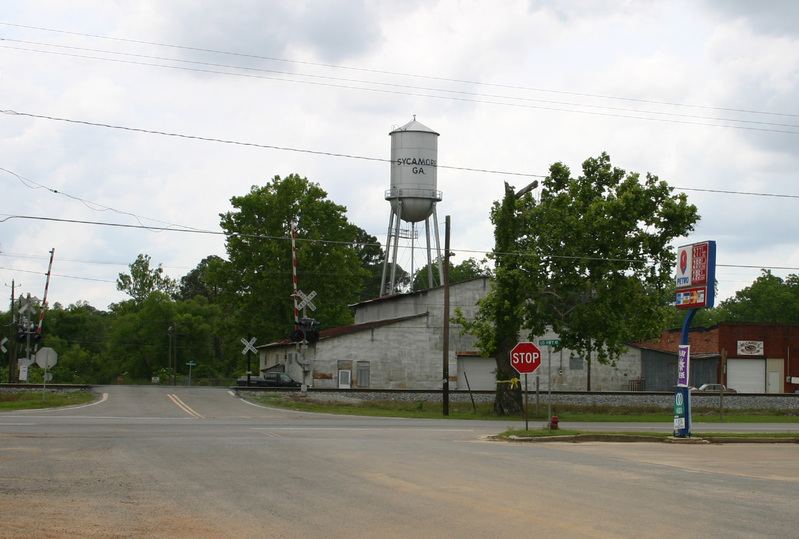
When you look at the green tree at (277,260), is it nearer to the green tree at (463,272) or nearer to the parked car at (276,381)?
the parked car at (276,381)

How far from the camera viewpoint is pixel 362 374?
53281 mm

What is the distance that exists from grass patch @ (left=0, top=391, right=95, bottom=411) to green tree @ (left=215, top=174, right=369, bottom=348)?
22.4 meters

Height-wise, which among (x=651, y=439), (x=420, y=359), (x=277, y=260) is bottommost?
(x=651, y=439)

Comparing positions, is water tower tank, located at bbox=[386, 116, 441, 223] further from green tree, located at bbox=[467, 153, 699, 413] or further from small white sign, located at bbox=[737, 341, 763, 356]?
small white sign, located at bbox=[737, 341, 763, 356]

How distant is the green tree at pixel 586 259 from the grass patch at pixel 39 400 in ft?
61.0

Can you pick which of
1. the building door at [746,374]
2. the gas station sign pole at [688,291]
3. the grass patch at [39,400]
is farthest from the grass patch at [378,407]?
the building door at [746,374]

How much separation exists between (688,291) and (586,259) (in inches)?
572

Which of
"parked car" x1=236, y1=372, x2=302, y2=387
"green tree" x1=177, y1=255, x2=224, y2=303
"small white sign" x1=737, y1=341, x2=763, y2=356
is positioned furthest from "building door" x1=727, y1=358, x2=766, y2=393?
"green tree" x1=177, y1=255, x2=224, y2=303

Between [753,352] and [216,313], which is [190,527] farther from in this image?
[216,313]

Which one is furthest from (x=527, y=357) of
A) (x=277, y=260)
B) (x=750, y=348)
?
(x=750, y=348)

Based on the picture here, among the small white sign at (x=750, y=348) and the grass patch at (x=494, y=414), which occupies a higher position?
the small white sign at (x=750, y=348)

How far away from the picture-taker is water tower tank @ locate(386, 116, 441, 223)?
56.2m

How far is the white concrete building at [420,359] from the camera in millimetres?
52719

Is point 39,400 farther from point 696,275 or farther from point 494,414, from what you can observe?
point 696,275
